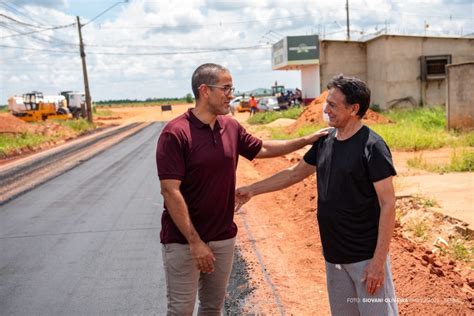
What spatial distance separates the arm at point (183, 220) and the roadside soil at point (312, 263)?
1928mm

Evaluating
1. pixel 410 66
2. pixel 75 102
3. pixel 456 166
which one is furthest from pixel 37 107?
pixel 456 166

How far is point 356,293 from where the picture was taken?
3473mm

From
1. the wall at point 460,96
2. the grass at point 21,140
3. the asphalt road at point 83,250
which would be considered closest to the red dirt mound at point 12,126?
the grass at point 21,140

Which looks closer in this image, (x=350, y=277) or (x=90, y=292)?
(x=350, y=277)

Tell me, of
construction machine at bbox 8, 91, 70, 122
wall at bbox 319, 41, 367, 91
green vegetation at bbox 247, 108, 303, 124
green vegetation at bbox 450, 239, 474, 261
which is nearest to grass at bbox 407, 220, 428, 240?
green vegetation at bbox 450, 239, 474, 261

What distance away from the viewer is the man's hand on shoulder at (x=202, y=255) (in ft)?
12.1

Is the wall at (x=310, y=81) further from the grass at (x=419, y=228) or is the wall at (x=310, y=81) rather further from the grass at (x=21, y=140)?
the grass at (x=419, y=228)

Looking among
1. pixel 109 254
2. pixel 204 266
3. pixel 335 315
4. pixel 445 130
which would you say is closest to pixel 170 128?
pixel 204 266

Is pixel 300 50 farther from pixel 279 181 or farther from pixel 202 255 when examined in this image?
pixel 202 255

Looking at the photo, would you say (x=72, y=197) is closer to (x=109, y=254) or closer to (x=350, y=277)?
(x=109, y=254)

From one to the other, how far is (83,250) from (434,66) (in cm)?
2909

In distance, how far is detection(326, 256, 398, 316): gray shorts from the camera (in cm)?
335

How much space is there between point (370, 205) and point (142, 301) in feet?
10.4

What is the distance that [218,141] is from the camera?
12.6 ft
